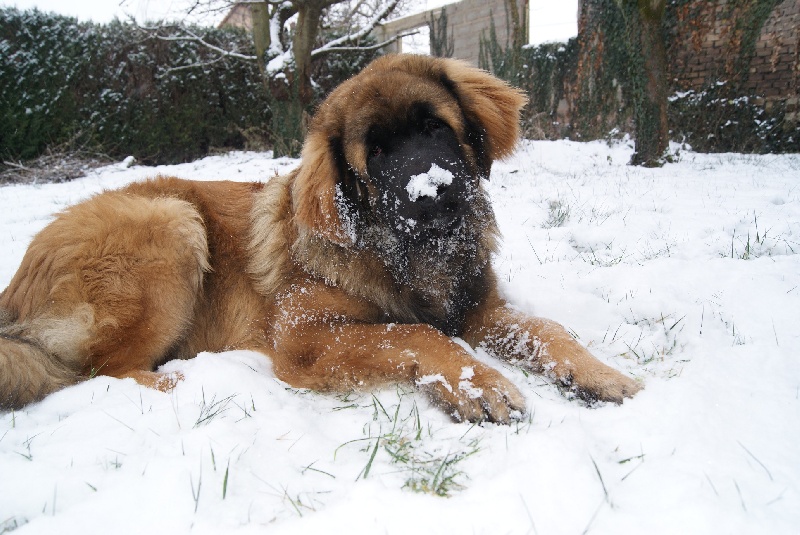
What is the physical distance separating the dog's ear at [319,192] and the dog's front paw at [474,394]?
0.98 meters

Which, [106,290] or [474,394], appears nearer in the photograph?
[474,394]

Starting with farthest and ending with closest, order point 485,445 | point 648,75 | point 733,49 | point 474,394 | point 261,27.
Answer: point 261,27, point 733,49, point 648,75, point 474,394, point 485,445

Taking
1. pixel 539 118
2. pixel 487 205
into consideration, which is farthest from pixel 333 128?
pixel 539 118

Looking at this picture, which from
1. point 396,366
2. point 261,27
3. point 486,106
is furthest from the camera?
point 261,27

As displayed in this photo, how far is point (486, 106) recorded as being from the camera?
9.68ft

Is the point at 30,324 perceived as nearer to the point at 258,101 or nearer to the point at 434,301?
the point at 434,301

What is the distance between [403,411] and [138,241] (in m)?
1.75

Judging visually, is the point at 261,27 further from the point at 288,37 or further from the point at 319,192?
the point at 319,192

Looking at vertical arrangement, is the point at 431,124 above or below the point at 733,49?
below

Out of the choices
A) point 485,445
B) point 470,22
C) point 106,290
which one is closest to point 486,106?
point 485,445

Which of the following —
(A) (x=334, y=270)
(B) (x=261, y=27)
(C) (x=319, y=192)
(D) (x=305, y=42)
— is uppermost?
(B) (x=261, y=27)

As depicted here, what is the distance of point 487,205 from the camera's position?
2943mm

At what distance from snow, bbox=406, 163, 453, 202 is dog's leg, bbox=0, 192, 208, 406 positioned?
138cm

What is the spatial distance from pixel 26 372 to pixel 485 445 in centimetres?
193
